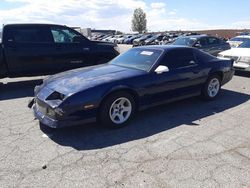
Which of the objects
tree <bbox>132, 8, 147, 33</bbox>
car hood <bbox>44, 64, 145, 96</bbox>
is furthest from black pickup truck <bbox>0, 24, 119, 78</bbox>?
tree <bbox>132, 8, 147, 33</bbox>

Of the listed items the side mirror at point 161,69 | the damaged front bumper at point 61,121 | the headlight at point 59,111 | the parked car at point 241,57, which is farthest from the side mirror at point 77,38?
the parked car at point 241,57

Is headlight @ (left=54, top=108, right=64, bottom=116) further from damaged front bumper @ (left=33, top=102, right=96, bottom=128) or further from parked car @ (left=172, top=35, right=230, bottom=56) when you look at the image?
parked car @ (left=172, top=35, right=230, bottom=56)

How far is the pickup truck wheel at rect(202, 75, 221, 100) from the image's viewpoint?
6.22m

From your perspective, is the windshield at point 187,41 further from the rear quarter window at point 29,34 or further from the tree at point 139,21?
the tree at point 139,21

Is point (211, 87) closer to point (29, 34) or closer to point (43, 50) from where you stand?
point (43, 50)

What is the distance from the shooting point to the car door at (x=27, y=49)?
7.56m

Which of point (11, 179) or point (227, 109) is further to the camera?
point (227, 109)

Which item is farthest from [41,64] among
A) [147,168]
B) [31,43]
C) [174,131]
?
[147,168]

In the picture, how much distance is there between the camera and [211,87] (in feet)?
21.0

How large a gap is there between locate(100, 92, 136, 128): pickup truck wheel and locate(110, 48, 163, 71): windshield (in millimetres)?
812

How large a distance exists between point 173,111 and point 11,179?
346 cm

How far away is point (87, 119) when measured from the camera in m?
4.29

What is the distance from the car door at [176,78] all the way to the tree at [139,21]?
86.9 metres

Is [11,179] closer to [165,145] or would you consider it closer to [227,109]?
[165,145]
